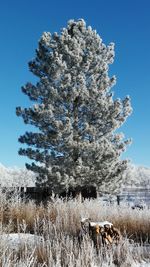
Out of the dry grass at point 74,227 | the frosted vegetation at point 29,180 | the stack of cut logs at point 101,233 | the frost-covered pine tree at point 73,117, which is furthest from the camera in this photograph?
the frost-covered pine tree at point 73,117

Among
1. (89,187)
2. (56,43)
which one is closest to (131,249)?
(89,187)

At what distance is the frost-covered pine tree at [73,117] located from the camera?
21.5 m

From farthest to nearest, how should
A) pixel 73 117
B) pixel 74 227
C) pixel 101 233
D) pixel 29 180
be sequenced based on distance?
pixel 29 180 → pixel 73 117 → pixel 74 227 → pixel 101 233

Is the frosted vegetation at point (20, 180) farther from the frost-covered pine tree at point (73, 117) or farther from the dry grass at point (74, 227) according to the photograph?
the dry grass at point (74, 227)

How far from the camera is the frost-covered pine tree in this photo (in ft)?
70.5

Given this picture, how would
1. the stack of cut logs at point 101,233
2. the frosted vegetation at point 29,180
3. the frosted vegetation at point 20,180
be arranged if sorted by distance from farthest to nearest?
the frosted vegetation at point 29,180, the frosted vegetation at point 20,180, the stack of cut logs at point 101,233

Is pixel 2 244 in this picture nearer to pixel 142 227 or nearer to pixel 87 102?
pixel 142 227

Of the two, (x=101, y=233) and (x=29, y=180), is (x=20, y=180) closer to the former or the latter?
(x=101, y=233)

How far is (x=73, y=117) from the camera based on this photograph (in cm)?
2300

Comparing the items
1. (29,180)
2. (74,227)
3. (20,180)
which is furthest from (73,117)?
(29,180)

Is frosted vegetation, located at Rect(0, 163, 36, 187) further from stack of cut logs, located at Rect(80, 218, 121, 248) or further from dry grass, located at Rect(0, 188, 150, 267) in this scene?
stack of cut logs, located at Rect(80, 218, 121, 248)

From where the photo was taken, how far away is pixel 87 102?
23109 mm

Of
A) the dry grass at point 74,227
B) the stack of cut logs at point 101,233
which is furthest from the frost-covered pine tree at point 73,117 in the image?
the stack of cut logs at point 101,233

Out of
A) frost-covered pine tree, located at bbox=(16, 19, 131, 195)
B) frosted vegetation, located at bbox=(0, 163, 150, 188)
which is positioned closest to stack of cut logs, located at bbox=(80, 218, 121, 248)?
frosted vegetation, located at bbox=(0, 163, 150, 188)
